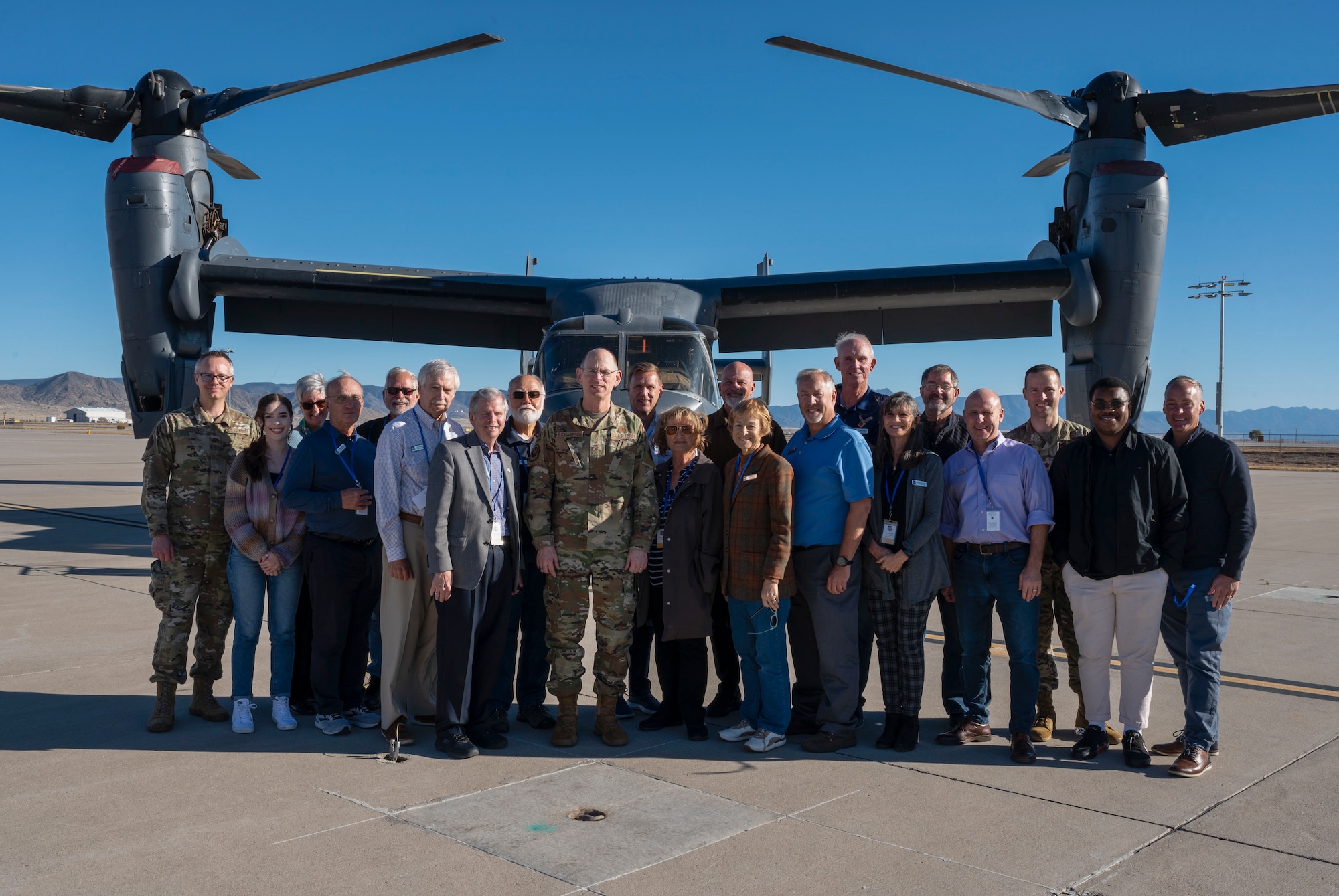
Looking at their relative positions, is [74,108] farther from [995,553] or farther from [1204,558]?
[1204,558]

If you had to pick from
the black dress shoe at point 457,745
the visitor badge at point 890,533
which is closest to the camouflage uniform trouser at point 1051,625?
the visitor badge at point 890,533

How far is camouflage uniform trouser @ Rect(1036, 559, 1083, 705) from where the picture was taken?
4812 millimetres

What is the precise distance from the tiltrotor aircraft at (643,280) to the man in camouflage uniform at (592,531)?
6.19 meters

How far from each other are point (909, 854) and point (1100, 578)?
1792 millimetres

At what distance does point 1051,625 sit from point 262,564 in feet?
13.2

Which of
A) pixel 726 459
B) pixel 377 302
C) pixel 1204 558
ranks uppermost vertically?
pixel 377 302

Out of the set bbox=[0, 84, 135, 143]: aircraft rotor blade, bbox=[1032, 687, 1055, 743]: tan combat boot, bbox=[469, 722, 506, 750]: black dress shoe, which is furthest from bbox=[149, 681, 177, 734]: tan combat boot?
bbox=[0, 84, 135, 143]: aircraft rotor blade

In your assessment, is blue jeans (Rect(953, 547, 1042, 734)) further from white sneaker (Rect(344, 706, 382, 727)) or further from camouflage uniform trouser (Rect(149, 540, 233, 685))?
camouflage uniform trouser (Rect(149, 540, 233, 685))

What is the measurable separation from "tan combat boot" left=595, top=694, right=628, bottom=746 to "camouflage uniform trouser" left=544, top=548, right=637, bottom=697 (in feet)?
0.12

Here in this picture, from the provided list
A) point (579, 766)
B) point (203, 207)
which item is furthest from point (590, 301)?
point (579, 766)

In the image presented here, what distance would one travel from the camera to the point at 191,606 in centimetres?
480

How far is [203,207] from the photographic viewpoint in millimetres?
12703

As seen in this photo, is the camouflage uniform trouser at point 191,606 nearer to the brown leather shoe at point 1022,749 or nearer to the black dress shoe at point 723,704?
the black dress shoe at point 723,704

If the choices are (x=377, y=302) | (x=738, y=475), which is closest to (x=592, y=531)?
(x=738, y=475)
